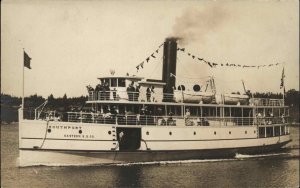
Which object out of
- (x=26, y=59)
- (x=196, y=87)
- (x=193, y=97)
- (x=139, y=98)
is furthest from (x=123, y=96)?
(x=26, y=59)

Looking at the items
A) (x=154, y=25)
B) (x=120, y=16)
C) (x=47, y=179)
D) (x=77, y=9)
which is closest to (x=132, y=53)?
(x=154, y=25)

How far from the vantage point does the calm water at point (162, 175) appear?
16.1 metres

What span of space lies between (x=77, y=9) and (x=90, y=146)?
6654 mm

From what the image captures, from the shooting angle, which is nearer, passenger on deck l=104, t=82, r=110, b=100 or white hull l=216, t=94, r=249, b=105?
passenger on deck l=104, t=82, r=110, b=100

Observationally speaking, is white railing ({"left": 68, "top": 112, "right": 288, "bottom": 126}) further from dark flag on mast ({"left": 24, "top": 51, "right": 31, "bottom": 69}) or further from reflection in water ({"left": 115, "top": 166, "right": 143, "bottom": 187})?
dark flag on mast ({"left": 24, "top": 51, "right": 31, "bottom": 69})

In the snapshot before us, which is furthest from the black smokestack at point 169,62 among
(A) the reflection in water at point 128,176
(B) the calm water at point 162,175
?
(A) the reflection in water at point 128,176

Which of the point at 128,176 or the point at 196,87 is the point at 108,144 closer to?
the point at 128,176

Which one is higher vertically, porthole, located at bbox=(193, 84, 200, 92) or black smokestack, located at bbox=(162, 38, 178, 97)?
black smokestack, located at bbox=(162, 38, 178, 97)

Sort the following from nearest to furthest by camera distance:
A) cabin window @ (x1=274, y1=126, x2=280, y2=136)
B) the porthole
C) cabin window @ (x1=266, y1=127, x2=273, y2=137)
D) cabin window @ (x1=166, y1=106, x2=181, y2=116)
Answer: cabin window @ (x1=166, y1=106, x2=181, y2=116) < the porthole < cabin window @ (x1=266, y1=127, x2=273, y2=137) < cabin window @ (x1=274, y1=126, x2=280, y2=136)

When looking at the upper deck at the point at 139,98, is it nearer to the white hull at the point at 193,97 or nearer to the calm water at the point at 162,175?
the white hull at the point at 193,97

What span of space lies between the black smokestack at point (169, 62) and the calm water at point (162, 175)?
417 centimetres

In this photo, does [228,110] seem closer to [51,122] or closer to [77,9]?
[51,122]

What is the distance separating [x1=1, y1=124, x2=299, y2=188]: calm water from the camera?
16.1 meters

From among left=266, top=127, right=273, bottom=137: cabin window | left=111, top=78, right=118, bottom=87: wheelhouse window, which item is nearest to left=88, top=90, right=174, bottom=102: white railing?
left=111, top=78, right=118, bottom=87: wheelhouse window
